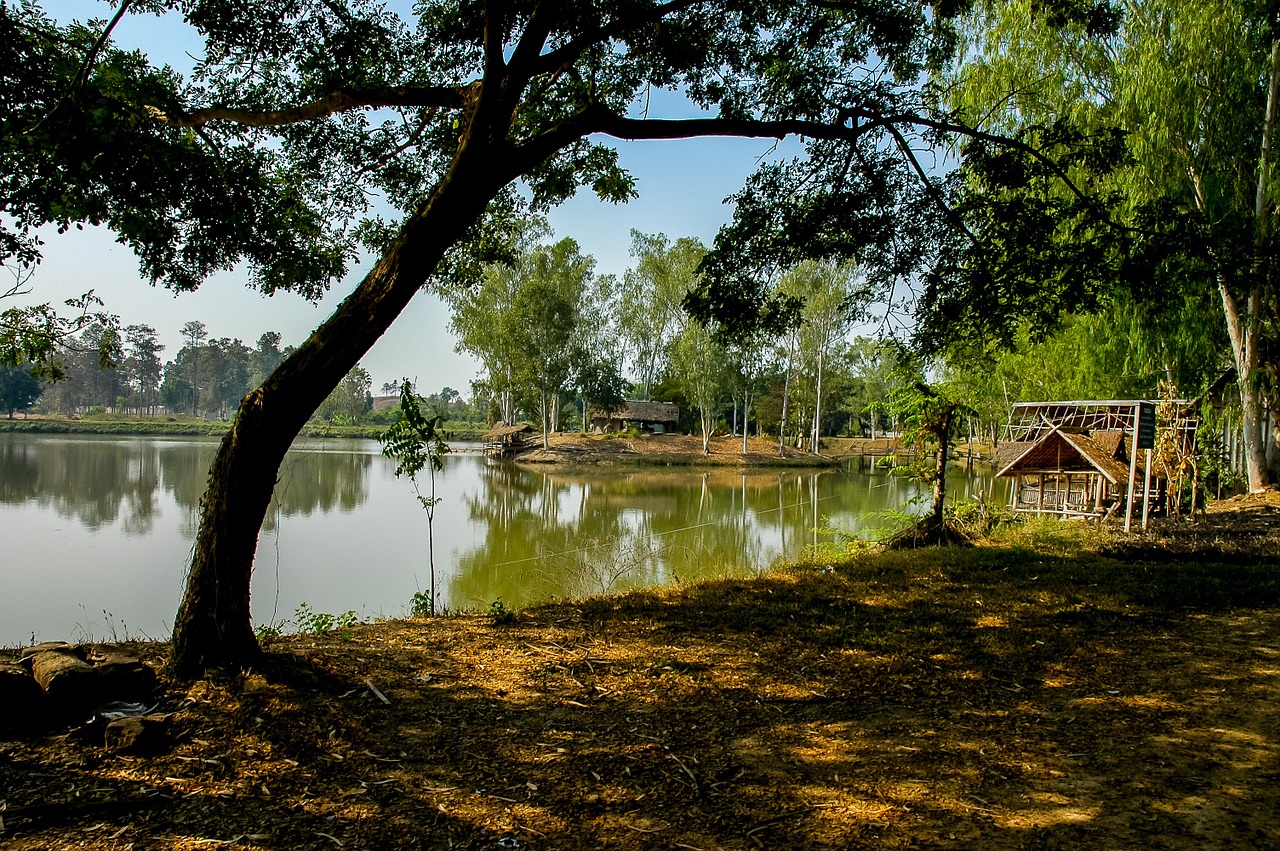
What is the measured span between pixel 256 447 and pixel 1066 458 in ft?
41.4

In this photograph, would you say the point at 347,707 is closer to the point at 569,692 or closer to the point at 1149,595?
the point at 569,692

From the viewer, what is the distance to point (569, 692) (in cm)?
351

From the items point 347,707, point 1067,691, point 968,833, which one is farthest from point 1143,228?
point 347,707

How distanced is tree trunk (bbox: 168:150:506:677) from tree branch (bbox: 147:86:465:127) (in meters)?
1.32

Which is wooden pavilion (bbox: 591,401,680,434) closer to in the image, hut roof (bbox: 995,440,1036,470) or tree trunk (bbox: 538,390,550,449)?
tree trunk (bbox: 538,390,550,449)

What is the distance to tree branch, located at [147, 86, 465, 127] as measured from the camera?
4590 mm

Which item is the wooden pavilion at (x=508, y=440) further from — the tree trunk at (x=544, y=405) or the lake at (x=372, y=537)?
the lake at (x=372, y=537)

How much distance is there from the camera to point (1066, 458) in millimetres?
12336

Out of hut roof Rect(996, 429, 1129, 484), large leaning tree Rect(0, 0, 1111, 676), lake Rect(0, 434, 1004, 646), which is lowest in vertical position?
lake Rect(0, 434, 1004, 646)

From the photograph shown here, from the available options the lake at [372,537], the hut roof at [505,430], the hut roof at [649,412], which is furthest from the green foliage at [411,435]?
the hut roof at [649,412]

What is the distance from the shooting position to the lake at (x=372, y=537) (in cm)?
908

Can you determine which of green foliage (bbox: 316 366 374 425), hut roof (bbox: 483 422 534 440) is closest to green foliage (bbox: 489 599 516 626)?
hut roof (bbox: 483 422 534 440)

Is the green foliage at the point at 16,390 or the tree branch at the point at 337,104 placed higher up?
the tree branch at the point at 337,104

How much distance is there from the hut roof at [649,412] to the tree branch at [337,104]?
145ft
